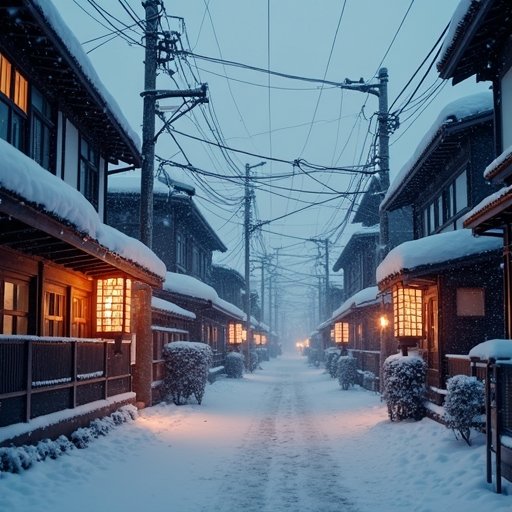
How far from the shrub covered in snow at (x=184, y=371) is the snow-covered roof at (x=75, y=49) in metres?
7.21

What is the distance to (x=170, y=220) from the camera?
30672 millimetres

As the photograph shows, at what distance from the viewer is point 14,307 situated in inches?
460

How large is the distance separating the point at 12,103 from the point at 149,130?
6.02 meters

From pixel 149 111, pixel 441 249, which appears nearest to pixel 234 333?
pixel 149 111

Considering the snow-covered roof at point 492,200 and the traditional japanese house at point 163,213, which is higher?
the traditional japanese house at point 163,213

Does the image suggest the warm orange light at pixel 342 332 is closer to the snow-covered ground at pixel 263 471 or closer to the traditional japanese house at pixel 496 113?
the snow-covered ground at pixel 263 471

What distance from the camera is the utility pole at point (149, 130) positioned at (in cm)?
1709

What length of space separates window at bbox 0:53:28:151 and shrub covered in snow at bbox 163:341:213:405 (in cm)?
983

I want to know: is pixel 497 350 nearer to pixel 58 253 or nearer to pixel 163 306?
pixel 58 253

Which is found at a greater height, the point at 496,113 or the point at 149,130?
the point at 149,130

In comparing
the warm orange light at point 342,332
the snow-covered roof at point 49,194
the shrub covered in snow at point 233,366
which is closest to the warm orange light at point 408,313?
the snow-covered roof at point 49,194

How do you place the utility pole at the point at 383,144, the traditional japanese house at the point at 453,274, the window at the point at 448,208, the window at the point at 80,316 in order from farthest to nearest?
the utility pole at the point at 383,144, the window at the point at 448,208, the window at the point at 80,316, the traditional japanese house at the point at 453,274

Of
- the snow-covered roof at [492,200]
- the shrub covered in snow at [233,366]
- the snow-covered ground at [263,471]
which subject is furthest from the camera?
the shrub covered in snow at [233,366]

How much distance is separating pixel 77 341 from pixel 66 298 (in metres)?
2.34
